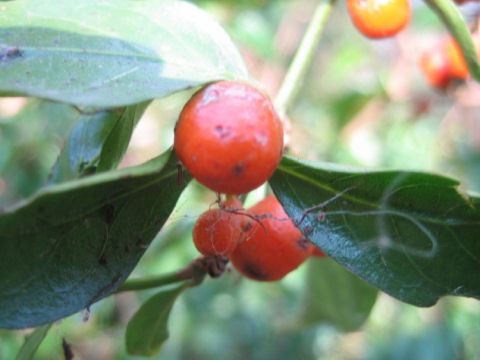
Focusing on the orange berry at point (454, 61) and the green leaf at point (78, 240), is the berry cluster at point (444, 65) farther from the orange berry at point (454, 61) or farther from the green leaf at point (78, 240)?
the green leaf at point (78, 240)

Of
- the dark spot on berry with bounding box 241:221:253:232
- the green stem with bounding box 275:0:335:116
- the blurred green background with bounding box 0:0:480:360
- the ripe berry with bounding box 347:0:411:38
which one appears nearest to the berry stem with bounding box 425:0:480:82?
the ripe berry with bounding box 347:0:411:38

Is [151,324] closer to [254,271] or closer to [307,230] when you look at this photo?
[254,271]

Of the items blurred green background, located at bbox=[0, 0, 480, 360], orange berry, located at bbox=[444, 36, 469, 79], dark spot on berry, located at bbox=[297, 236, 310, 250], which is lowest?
blurred green background, located at bbox=[0, 0, 480, 360]

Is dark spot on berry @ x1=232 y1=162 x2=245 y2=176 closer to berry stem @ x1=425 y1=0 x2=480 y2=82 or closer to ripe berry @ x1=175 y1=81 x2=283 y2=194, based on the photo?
ripe berry @ x1=175 y1=81 x2=283 y2=194

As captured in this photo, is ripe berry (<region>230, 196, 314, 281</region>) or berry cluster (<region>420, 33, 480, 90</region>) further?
berry cluster (<region>420, 33, 480, 90</region>)

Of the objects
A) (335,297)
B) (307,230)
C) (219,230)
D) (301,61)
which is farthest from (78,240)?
(335,297)

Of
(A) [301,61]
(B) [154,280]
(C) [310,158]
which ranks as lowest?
(C) [310,158]

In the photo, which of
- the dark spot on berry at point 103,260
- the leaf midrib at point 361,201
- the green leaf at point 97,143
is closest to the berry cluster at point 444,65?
the leaf midrib at point 361,201

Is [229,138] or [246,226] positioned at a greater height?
[229,138]
